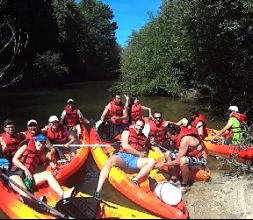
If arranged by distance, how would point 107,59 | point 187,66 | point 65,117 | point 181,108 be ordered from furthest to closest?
point 107,59 < point 187,66 < point 181,108 < point 65,117

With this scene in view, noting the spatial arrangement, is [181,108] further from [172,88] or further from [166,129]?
[166,129]

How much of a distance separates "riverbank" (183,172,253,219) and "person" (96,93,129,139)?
3.66 m

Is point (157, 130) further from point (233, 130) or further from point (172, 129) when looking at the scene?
point (233, 130)

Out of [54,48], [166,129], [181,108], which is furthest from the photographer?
[54,48]

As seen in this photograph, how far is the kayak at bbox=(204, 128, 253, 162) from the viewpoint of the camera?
31.7 feet

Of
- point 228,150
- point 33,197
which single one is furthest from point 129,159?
point 228,150

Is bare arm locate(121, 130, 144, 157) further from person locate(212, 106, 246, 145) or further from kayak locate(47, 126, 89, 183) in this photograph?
person locate(212, 106, 246, 145)

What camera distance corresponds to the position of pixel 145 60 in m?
25.2

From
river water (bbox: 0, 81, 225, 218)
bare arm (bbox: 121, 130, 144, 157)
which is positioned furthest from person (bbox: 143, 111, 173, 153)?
bare arm (bbox: 121, 130, 144, 157)

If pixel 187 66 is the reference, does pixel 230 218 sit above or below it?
below

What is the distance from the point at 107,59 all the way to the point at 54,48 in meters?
20.1

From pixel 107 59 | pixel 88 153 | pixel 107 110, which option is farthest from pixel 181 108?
pixel 107 59

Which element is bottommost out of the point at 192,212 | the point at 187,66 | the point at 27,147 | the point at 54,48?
the point at 192,212

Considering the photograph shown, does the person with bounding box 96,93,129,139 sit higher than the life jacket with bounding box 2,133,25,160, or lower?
higher
